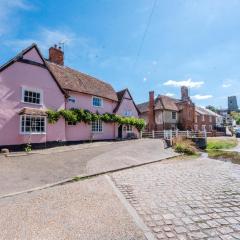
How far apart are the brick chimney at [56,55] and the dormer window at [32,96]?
7.79 m

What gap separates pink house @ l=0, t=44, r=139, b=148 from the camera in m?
16.7

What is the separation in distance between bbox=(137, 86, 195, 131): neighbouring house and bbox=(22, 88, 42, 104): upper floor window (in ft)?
82.1

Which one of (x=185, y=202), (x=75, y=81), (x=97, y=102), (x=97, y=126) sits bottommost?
(x=185, y=202)

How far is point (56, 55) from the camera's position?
82.9ft

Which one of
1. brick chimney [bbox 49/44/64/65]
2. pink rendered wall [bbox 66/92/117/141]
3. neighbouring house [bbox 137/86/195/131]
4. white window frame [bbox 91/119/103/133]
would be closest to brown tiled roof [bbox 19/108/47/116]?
pink rendered wall [bbox 66/92/117/141]

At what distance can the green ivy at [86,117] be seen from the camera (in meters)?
19.3

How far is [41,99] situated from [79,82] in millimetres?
6986

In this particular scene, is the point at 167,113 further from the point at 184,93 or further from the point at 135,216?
the point at 135,216

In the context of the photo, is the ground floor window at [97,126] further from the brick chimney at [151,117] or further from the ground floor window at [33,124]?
the brick chimney at [151,117]

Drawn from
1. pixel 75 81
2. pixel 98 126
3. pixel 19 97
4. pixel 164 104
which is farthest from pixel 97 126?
pixel 164 104

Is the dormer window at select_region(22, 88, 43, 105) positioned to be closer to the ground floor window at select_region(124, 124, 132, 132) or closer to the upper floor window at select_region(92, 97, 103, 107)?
the upper floor window at select_region(92, 97, 103, 107)

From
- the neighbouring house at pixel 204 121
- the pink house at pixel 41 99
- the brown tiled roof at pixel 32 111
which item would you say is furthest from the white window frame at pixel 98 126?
the neighbouring house at pixel 204 121

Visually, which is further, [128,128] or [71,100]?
[128,128]

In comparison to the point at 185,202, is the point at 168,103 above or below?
above
